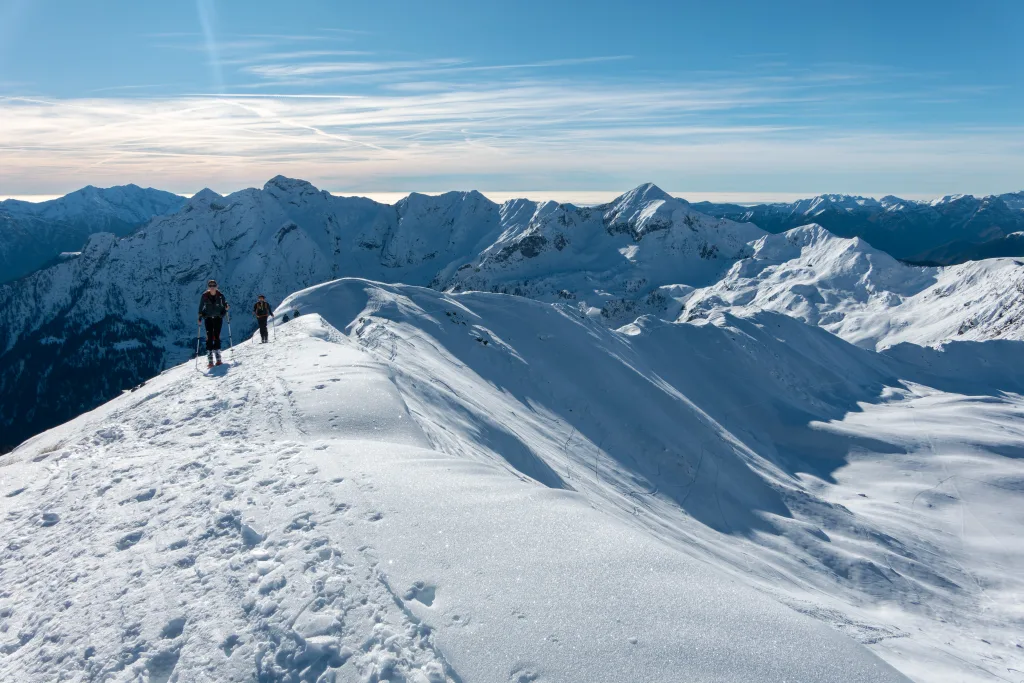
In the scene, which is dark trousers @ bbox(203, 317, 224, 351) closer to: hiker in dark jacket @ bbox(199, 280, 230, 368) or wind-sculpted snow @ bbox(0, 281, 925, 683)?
hiker in dark jacket @ bbox(199, 280, 230, 368)

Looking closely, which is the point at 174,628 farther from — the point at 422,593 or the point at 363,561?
the point at 422,593

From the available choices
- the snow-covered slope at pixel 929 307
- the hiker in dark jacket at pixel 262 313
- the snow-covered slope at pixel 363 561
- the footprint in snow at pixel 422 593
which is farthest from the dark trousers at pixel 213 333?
the snow-covered slope at pixel 929 307

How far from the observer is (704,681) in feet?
21.0

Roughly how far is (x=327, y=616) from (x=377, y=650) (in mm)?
936

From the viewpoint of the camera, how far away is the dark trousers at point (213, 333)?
2352cm

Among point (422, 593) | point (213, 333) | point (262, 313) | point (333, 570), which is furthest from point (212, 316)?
point (422, 593)

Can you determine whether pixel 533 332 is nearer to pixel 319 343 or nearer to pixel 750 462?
pixel 750 462

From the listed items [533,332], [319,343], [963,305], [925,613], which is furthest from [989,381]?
[319,343]

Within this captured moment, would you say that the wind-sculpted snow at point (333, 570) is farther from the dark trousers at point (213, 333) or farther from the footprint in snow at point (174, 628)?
the dark trousers at point (213, 333)

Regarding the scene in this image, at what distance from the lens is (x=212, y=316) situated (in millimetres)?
24219

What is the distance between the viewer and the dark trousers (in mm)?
23516

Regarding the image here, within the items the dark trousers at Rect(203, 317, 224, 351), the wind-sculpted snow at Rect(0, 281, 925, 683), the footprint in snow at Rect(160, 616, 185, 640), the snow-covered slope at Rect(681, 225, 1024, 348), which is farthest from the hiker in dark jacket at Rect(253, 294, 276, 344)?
the snow-covered slope at Rect(681, 225, 1024, 348)

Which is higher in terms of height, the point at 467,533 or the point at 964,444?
the point at 467,533

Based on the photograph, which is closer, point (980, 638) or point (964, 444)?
point (980, 638)
